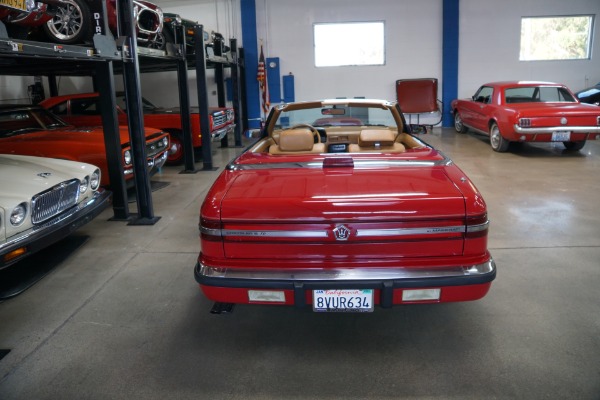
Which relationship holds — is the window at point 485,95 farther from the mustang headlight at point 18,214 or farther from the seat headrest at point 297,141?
the mustang headlight at point 18,214

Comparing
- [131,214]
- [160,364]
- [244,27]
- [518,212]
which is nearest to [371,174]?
[160,364]

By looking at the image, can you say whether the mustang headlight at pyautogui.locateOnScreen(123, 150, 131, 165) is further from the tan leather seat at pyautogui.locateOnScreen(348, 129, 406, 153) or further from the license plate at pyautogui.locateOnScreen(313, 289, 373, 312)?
the license plate at pyautogui.locateOnScreen(313, 289, 373, 312)

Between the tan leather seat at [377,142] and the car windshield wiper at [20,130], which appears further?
the car windshield wiper at [20,130]

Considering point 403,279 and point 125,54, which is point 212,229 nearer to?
point 403,279

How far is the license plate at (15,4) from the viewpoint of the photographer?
3432mm

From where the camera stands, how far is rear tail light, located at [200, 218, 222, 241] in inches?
98.7

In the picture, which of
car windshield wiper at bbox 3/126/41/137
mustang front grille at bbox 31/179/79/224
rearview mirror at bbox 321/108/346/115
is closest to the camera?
mustang front grille at bbox 31/179/79/224

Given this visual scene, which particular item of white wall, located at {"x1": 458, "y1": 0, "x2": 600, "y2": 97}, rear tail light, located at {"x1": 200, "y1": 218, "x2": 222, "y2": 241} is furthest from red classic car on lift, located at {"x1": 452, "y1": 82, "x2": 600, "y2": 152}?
rear tail light, located at {"x1": 200, "y1": 218, "x2": 222, "y2": 241}

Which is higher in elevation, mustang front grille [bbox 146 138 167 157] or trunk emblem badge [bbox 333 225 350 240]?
mustang front grille [bbox 146 138 167 157]

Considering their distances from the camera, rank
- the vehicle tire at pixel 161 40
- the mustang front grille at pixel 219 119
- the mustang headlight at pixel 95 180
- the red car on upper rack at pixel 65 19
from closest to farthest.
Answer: the red car on upper rack at pixel 65 19 < the mustang headlight at pixel 95 180 < the vehicle tire at pixel 161 40 < the mustang front grille at pixel 219 119

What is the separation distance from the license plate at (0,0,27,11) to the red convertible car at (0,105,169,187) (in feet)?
7.75

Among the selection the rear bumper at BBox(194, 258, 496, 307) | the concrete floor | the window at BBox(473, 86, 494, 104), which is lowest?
the concrete floor

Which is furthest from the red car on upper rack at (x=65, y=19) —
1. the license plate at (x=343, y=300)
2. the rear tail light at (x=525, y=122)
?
the rear tail light at (x=525, y=122)

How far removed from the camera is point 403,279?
7.86ft
